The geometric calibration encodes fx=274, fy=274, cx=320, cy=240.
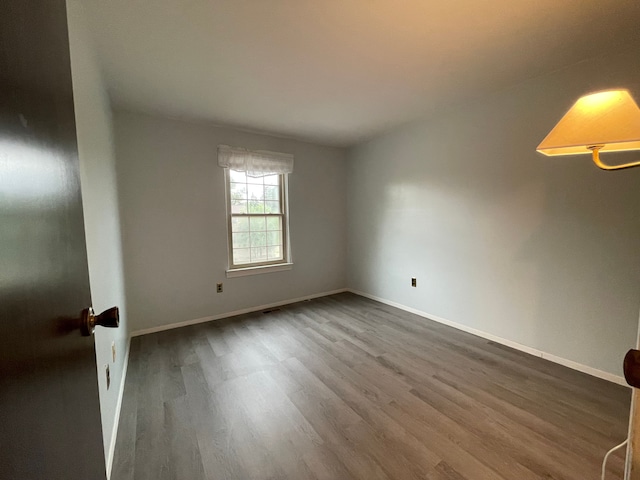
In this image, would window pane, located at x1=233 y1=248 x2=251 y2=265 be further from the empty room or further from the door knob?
the door knob

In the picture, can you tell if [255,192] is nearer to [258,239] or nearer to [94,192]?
[258,239]

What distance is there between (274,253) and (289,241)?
0.28 meters

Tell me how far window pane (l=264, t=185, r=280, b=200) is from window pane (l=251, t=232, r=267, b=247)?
518mm

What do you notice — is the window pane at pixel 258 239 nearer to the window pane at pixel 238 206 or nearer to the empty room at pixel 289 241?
the empty room at pixel 289 241

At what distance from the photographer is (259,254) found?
152 inches

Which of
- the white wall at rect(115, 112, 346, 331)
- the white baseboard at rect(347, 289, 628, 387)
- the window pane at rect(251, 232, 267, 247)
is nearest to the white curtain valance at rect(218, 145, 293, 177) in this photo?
the white wall at rect(115, 112, 346, 331)

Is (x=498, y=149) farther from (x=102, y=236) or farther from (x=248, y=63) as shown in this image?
(x=102, y=236)

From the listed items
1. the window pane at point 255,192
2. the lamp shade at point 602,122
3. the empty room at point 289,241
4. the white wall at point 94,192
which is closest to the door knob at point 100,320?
the empty room at point 289,241

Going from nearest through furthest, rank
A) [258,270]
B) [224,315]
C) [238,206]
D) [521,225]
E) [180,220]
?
[521,225]
[180,220]
[224,315]
[238,206]
[258,270]

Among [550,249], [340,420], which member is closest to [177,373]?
[340,420]

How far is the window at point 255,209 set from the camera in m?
3.53

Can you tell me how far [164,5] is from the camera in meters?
1.50

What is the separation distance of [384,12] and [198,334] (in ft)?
10.6

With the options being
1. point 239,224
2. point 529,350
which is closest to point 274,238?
point 239,224
